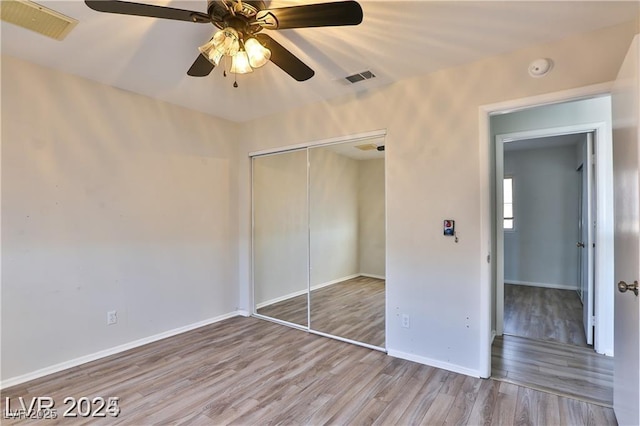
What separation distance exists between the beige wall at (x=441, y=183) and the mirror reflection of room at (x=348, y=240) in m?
0.34

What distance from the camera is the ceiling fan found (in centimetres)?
146

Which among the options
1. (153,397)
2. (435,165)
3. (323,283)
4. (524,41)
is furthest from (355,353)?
(524,41)

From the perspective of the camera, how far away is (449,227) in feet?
8.86

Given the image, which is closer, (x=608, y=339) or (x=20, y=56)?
(x=20, y=56)

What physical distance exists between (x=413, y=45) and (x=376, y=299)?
2577 mm

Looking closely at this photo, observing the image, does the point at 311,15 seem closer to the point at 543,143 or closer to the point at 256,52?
the point at 256,52

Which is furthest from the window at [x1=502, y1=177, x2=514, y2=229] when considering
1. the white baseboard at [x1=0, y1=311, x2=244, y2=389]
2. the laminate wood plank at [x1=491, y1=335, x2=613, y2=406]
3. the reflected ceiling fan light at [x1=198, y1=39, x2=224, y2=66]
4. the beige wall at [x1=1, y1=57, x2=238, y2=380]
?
the reflected ceiling fan light at [x1=198, y1=39, x2=224, y2=66]

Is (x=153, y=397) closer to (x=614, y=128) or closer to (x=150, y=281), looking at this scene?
(x=150, y=281)

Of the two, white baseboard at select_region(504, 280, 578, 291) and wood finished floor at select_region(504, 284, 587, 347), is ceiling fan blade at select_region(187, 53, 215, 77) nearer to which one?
wood finished floor at select_region(504, 284, 587, 347)

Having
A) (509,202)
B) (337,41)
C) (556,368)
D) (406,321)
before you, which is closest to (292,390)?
(406,321)

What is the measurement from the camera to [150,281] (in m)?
3.35

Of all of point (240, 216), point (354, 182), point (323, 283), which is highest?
point (354, 182)

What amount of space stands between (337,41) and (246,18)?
0.84 metres

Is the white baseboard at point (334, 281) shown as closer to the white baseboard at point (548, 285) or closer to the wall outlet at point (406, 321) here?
the wall outlet at point (406, 321)
